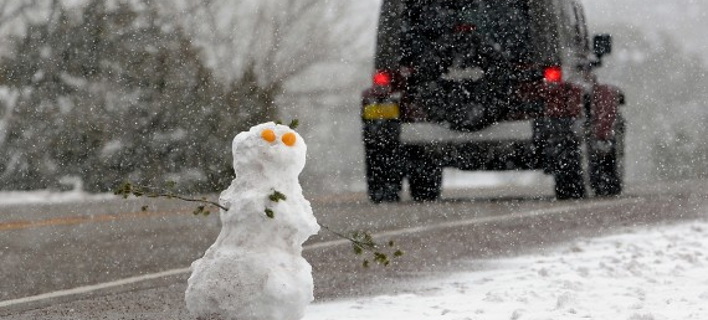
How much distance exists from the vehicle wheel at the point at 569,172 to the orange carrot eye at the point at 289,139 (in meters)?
8.59

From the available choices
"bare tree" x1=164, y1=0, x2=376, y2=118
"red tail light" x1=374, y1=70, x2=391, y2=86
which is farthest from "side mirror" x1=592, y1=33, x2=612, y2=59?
"bare tree" x1=164, y1=0, x2=376, y2=118

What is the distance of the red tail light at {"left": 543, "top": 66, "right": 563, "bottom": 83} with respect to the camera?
→ 496 inches

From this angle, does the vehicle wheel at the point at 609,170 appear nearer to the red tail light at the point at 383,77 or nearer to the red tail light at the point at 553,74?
the red tail light at the point at 553,74

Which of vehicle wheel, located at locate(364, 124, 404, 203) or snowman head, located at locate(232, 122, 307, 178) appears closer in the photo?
snowman head, located at locate(232, 122, 307, 178)

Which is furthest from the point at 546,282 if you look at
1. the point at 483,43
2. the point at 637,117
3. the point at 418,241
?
the point at 637,117

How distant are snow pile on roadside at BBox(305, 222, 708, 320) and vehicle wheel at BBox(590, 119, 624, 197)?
19.9 feet

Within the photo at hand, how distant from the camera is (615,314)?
5.12 metres

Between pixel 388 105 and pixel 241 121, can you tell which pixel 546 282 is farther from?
pixel 241 121

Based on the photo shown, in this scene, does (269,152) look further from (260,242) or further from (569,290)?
(569,290)

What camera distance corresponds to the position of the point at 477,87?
12.6m

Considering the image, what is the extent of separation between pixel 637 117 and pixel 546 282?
4125cm

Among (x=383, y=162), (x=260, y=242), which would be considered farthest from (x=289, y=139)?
(x=383, y=162)

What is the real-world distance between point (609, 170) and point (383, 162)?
9.78 ft

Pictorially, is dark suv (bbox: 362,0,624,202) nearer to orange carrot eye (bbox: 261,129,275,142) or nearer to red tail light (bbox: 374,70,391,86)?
red tail light (bbox: 374,70,391,86)
